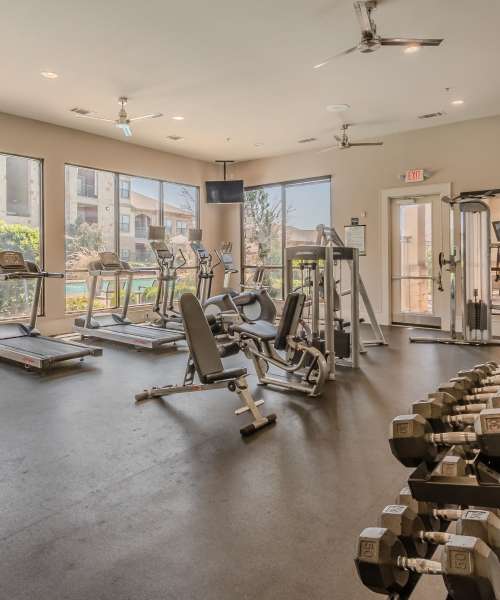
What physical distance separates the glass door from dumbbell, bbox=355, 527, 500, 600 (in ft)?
24.8

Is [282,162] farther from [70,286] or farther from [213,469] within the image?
[213,469]

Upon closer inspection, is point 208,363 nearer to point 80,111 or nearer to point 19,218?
point 80,111

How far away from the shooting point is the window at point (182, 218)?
9.48 metres

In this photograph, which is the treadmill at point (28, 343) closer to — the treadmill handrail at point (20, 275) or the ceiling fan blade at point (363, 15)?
the treadmill handrail at point (20, 275)

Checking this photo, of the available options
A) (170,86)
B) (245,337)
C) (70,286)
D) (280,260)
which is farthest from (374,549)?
(280,260)

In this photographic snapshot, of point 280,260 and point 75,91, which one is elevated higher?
point 75,91

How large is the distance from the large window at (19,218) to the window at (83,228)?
53 centimetres

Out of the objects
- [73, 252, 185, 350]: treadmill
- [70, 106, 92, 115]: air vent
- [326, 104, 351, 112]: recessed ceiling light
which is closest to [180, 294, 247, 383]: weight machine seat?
[73, 252, 185, 350]: treadmill

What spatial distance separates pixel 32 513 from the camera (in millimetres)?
2164

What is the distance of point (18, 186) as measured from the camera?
23.1 feet

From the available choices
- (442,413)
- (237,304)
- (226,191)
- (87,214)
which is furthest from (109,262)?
(442,413)

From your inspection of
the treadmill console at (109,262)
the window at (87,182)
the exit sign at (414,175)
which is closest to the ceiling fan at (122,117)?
the window at (87,182)

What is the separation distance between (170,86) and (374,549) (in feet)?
19.4

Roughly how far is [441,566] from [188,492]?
5.70 feet
